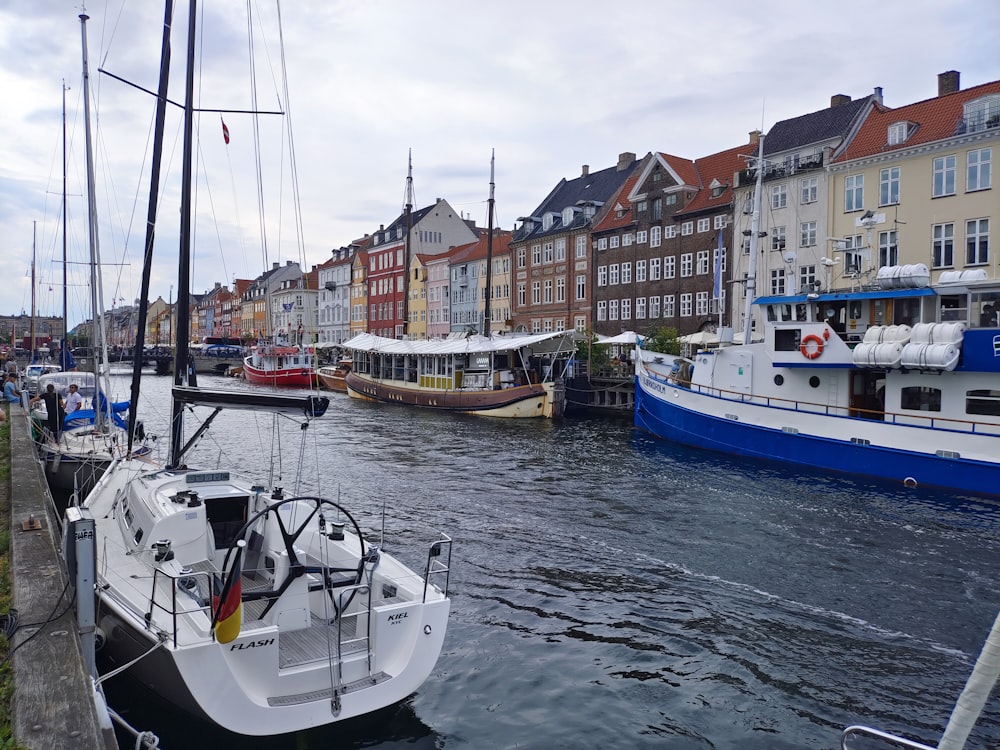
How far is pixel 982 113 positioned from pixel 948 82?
6.55 meters

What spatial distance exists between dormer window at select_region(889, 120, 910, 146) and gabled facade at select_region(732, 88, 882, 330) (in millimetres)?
3235

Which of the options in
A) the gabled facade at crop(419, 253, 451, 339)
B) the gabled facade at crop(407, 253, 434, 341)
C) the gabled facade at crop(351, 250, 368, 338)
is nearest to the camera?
the gabled facade at crop(419, 253, 451, 339)

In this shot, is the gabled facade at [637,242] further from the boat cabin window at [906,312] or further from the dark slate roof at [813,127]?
the boat cabin window at [906,312]

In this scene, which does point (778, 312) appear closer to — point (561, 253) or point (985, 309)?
point (985, 309)

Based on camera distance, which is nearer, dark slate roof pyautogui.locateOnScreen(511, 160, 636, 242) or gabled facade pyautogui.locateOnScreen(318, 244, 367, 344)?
dark slate roof pyautogui.locateOnScreen(511, 160, 636, 242)

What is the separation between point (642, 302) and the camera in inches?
2098

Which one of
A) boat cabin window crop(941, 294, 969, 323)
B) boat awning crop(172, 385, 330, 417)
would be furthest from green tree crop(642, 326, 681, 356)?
boat awning crop(172, 385, 330, 417)

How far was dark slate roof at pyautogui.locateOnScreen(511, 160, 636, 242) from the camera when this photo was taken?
2398 inches

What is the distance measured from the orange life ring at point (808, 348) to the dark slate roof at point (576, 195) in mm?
34834

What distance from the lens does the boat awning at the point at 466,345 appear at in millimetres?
42906

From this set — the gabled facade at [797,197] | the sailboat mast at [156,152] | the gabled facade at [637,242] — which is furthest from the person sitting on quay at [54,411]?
the gabled facade at [637,242]

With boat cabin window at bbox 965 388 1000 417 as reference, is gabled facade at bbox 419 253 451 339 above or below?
above

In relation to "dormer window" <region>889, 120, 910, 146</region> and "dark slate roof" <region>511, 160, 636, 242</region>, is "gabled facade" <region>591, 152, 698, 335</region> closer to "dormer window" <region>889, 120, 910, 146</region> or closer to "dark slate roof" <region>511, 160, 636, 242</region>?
"dark slate roof" <region>511, 160, 636, 242</region>

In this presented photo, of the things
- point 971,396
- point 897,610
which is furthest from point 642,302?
point 897,610
